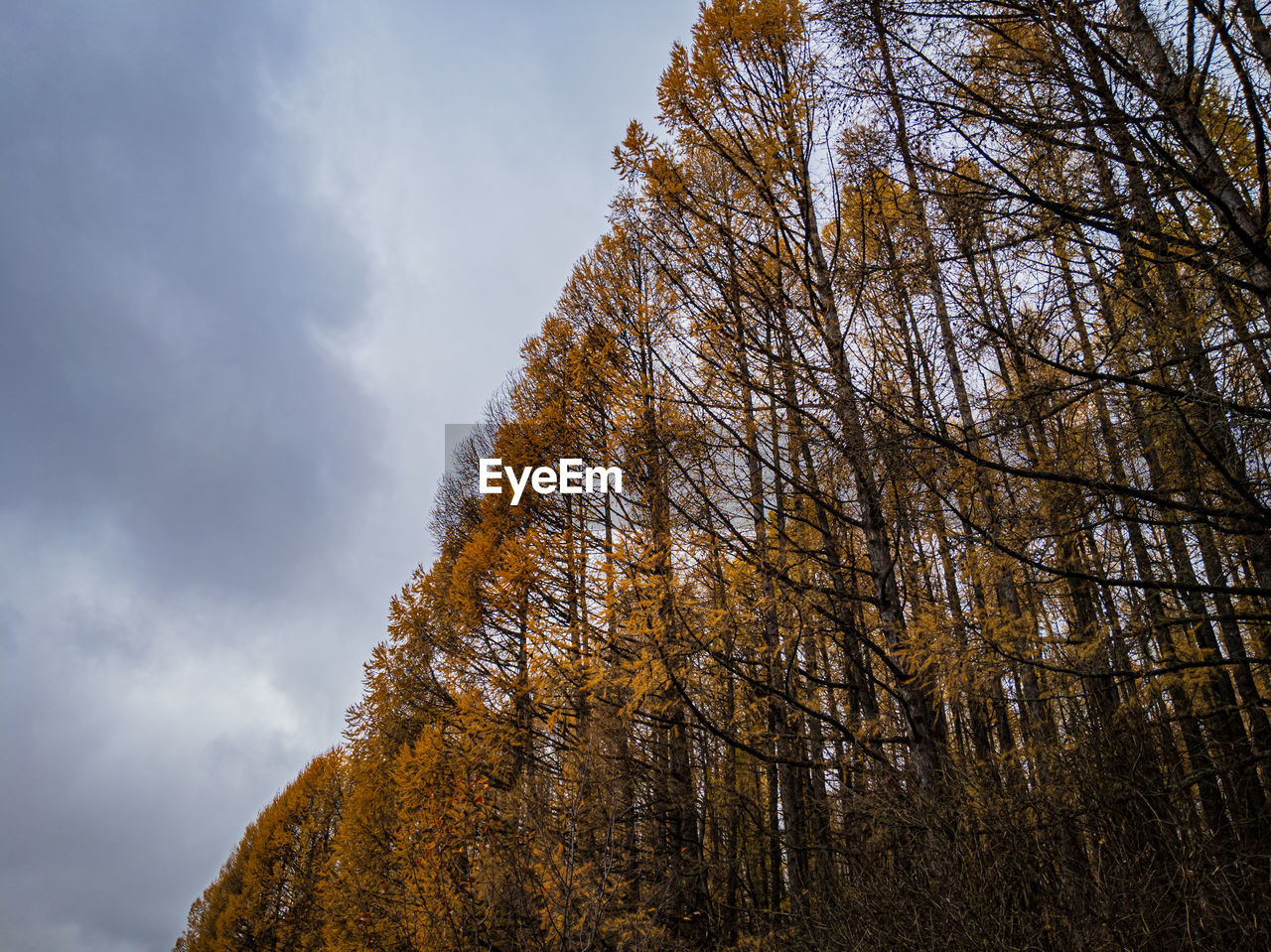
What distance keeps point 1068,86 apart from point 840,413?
1.84 m

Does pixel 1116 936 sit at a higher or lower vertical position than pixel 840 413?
lower

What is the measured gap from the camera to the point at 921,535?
20.0 feet

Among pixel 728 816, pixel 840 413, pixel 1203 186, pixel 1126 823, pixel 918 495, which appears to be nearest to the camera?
pixel 1203 186

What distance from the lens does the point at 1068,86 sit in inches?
108

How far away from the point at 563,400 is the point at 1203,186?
7.64 metres

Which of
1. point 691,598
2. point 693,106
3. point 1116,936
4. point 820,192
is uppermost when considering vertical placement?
point 693,106

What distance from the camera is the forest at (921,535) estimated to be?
2939mm

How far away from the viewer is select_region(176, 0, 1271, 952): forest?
116 inches

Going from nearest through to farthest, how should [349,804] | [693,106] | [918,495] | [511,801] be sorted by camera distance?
[918,495]
[693,106]
[511,801]
[349,804]

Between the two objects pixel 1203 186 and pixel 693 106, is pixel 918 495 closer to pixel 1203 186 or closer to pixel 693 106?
pixel 1203 186

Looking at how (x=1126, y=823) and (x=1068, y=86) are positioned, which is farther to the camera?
(x=1126, y=823)

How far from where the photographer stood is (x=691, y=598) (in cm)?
486

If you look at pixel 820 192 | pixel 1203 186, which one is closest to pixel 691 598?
pixel 820 192

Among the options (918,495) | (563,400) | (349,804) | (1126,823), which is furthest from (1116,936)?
(349,804)
